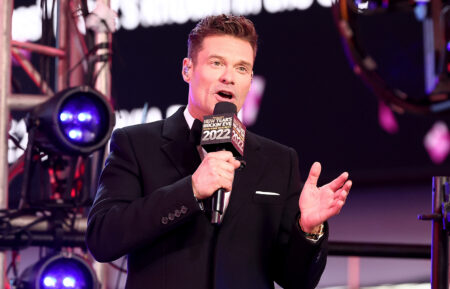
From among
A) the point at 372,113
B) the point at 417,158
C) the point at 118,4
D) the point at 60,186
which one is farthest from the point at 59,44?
the point at 417,158

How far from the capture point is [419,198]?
4211mm

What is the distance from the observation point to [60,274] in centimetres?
281

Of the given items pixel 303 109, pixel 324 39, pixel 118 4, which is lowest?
pixel 303 109

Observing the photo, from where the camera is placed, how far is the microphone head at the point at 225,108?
5.24 ft

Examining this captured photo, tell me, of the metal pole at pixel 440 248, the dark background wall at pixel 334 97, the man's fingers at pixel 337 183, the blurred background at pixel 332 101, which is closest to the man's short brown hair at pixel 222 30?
the man's fingers at pixel 337 183

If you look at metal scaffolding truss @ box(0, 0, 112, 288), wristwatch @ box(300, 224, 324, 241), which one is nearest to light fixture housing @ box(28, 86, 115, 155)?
metal scaffolding truss @ box(0, 0, 112, 288)

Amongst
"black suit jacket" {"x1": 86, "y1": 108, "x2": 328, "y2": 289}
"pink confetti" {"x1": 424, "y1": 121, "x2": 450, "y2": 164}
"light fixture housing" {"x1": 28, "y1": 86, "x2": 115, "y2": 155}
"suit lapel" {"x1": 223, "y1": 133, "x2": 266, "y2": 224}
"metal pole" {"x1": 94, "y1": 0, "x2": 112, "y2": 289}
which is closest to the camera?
"black suit jacket" {"x1": 86, "y1": 108, "x2": 328, "y2": 289}

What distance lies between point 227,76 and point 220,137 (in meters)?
0.26

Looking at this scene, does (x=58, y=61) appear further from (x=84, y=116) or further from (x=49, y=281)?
(x=49, y=281)

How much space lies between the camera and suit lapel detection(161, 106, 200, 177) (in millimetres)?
1696

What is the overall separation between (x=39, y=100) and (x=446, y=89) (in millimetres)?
2076

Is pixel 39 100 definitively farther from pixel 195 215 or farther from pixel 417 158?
pixel 417 158

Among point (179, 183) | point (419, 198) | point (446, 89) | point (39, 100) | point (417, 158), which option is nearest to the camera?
point (446, 89)

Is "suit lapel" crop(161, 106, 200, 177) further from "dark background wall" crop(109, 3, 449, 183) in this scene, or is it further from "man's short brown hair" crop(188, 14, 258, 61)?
"dark background wall" crop(109, 3, 449, 183)
